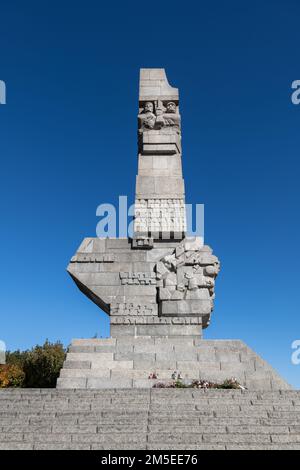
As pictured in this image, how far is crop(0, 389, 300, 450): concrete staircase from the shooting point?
7.16 m

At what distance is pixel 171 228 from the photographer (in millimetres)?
13992

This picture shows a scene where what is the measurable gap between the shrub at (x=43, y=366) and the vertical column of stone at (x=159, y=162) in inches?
842

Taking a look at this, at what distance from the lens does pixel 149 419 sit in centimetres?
781

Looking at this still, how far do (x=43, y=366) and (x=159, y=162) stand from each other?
936 inches

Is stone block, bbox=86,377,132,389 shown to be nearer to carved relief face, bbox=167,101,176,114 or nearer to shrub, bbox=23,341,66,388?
carved relief face, bbox=167,101,176,114

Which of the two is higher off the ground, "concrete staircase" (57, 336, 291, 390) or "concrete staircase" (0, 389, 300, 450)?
"concrete staircase" (57, 336, 291, 390)

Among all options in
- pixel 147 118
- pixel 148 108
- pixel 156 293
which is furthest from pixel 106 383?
pixel 148 108

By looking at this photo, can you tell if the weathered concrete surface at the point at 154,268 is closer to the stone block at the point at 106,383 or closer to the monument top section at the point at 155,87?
the stone block at the point at 106,383

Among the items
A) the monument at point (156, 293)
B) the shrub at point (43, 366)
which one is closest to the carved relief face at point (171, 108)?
the monument at point (156, 293)

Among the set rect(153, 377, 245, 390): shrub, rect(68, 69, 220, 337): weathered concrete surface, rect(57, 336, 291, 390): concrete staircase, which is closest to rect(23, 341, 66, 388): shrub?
rect(68, 69, 220, 337): weathered concrete surface

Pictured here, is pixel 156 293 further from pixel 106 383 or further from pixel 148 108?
pixel 148 108

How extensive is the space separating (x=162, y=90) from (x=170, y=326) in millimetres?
8805

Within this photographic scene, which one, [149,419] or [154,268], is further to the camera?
[154,268]

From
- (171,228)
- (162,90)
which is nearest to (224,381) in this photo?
(171,228)
